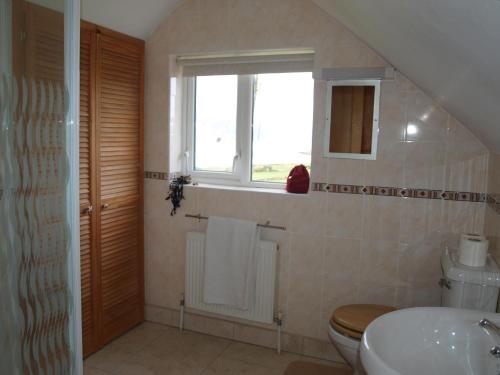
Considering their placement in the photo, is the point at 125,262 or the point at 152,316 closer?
the point at 125,262

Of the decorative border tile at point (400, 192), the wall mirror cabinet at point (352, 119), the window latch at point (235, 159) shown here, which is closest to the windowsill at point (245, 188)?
the window latch at point (235, 159)

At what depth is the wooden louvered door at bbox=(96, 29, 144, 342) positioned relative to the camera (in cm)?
266

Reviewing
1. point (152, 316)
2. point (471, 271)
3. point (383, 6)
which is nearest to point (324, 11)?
point (383, 6)

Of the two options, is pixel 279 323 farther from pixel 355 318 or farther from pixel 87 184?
Answer: pixel 87 184

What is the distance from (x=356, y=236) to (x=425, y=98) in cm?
86

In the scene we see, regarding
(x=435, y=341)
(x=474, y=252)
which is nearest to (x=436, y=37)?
(x=435, y=341)

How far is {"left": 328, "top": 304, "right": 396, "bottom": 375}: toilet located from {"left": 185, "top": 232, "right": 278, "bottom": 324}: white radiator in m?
0.57

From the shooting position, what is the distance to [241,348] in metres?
2.86

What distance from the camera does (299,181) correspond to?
275 centimetres

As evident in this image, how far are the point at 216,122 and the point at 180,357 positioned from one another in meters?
1.55

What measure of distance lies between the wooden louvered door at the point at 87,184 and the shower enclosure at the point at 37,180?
102 cm

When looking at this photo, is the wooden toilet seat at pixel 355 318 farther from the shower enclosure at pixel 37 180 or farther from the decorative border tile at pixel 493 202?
the shower enclosure at pixel 37 180

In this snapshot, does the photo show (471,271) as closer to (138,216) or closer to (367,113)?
(367,113)

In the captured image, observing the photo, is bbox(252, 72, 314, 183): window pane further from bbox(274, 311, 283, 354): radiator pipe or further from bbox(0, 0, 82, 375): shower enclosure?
bbox(0, 0, 82, 375): shower enclosure
